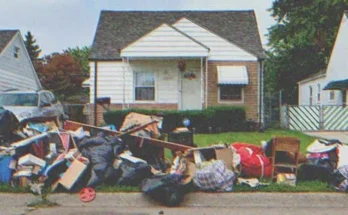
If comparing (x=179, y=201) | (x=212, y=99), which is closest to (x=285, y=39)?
(x=212, y=99)

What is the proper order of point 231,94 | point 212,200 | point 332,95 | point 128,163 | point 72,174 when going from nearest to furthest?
point 212,200, point 72,174, point 128,163, point 231,94, point 332,95

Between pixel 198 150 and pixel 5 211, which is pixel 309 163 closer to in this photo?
pixel 198 150

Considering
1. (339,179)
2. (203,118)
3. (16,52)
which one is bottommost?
(339,179)

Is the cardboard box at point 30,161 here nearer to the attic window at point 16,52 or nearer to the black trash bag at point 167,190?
the black trash bag at point 167,190

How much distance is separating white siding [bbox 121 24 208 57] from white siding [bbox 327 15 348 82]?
9.99 metres

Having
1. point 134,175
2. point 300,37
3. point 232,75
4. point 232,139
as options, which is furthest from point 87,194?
point 300,37

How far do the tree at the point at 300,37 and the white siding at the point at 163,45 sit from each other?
55.1ft

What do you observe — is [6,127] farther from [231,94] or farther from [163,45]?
[231,94]

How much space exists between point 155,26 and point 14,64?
946 cm

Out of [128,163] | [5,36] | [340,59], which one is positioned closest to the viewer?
[128,163]

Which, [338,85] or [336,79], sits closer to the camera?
[338,85]

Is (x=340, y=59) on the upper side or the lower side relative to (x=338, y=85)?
upper

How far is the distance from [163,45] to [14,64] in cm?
1207

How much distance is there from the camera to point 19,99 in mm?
20766
